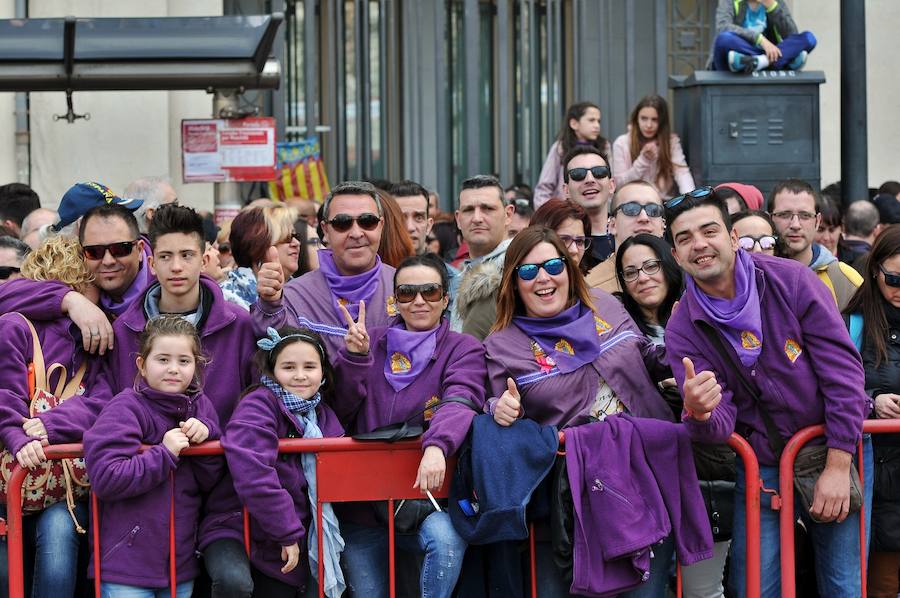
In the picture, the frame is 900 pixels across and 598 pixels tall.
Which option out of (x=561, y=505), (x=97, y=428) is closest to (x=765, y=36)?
(x=561, y=505)

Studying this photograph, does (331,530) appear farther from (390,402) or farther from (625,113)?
(625,113)

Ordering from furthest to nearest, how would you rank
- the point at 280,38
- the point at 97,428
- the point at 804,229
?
the point at 280,38, the point at 804,229, the point at 97,428

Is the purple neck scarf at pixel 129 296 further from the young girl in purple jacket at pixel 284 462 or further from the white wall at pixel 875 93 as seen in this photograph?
the white wall at pixel 875 93

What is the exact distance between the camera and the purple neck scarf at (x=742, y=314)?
17.7 ft

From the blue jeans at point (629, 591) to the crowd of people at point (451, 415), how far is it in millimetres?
11

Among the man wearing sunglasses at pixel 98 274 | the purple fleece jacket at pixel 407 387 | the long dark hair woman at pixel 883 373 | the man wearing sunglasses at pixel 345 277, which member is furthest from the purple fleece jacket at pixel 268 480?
the long dark hair woman at pixel 883 373

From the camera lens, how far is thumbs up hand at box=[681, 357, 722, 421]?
5188 millimetres

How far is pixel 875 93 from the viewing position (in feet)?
44.8

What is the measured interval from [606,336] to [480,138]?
26.6 feet

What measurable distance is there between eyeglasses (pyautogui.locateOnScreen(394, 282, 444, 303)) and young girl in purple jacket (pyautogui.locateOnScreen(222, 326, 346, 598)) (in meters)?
0.42

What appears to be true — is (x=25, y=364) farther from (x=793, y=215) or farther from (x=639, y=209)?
(x=793, y=215)

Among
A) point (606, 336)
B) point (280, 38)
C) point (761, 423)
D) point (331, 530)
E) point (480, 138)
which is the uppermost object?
point (280, 38)

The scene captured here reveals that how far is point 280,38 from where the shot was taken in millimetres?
12883

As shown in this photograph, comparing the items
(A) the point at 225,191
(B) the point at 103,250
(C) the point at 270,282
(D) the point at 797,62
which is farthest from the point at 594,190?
(A) the point at 225,191
